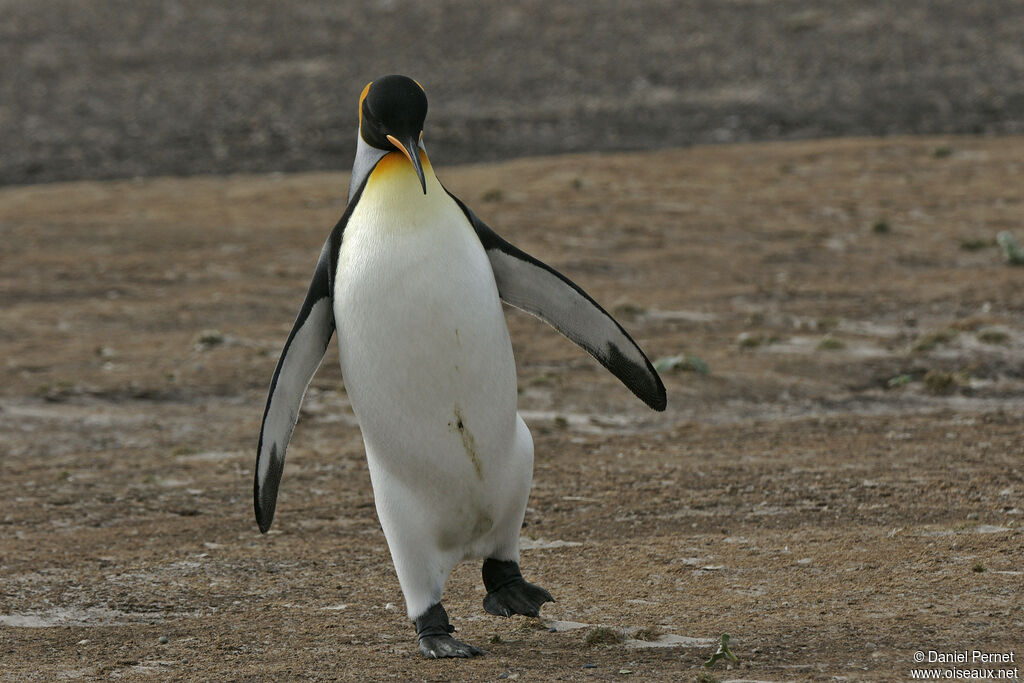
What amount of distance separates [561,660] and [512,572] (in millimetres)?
535

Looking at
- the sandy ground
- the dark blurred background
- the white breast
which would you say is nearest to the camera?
the white breast

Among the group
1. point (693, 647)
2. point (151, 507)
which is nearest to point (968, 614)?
point (693, 647)

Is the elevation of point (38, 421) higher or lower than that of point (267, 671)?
lower

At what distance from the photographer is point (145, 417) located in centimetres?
774

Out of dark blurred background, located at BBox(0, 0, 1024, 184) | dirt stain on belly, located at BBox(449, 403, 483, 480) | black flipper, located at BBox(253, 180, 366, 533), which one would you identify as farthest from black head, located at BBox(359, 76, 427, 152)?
dark blurred background, located at BBox(0, 0, 1024, 184)

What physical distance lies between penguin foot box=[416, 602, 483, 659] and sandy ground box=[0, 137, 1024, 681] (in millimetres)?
101

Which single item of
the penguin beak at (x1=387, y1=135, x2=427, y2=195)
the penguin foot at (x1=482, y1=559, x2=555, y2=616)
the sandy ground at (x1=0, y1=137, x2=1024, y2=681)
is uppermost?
the penguin beak at (x1=387, y1=135, x2=427, y2=195)

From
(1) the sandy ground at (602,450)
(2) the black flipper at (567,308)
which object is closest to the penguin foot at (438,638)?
(1) the sandy ground at (602,450)

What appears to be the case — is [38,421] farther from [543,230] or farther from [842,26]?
[842,26]

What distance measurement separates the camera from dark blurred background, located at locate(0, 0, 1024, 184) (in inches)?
696

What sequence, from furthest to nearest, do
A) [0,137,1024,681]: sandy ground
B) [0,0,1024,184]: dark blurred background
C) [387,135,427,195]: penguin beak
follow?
[0,0,1024,184]: dark blurred background, [0,137,1024,681]: sandy ground, [387,135,427,195]: penguin beak

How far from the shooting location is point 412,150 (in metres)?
3.92

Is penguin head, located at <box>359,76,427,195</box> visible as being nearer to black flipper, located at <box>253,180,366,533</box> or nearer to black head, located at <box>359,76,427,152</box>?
black head, located at <box>359,76,427,152</box>

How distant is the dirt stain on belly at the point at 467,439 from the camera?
4.00 meters
